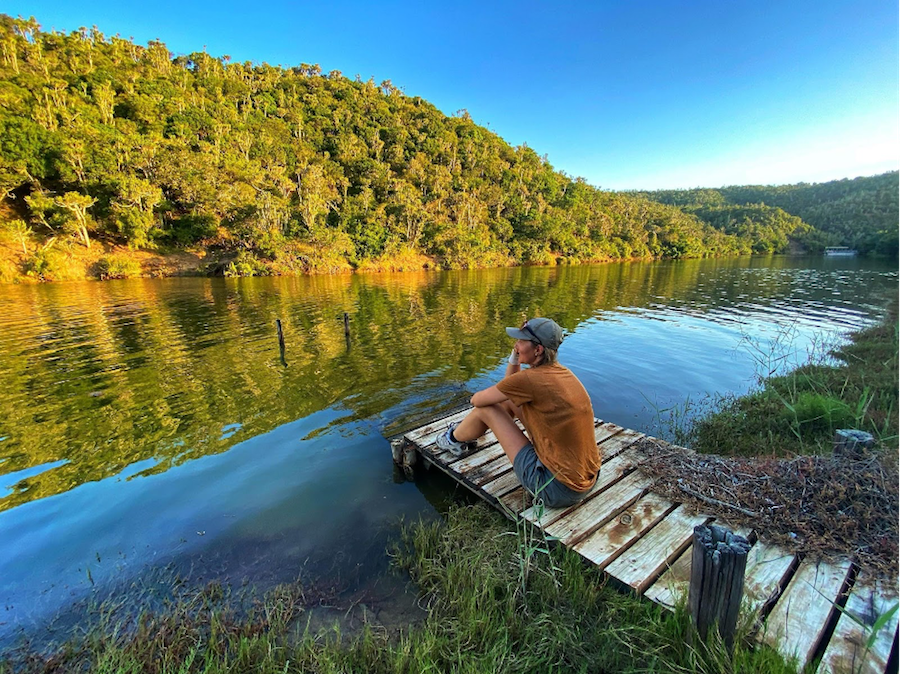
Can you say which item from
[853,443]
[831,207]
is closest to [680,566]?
[853,443]

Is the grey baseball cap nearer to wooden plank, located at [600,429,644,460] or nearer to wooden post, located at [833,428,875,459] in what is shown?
wooden plank, located at [600,429,644,460]

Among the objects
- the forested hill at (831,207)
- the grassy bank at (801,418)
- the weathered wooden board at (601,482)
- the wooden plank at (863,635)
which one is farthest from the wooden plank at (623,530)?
the forested hill at (831,207)

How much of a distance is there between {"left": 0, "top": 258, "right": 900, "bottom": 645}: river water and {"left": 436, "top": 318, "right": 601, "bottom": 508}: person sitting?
168 cm

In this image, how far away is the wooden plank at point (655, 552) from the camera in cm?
282

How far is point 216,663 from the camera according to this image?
2.45 metres

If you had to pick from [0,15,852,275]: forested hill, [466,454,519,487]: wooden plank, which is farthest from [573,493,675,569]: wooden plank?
[0,15,852,275]: forested hill

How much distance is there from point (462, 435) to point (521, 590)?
1.93m

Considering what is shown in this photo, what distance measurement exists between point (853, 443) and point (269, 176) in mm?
51745

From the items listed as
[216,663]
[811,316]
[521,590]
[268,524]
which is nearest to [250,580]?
[268,524]

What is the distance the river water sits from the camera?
3.94m

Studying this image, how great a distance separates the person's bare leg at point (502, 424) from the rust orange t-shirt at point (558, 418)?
27 centimetres

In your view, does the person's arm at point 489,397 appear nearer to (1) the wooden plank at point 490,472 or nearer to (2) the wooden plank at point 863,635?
(1) the wooden plank at point 490,472

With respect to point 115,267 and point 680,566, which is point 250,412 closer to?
point 680,566

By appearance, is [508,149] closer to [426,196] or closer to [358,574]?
[426,196]
